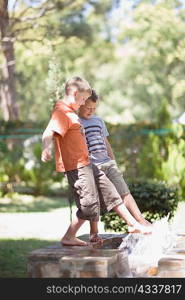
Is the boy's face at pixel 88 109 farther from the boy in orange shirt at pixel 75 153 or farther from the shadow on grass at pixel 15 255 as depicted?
the shadow on grass at pixel 15 255

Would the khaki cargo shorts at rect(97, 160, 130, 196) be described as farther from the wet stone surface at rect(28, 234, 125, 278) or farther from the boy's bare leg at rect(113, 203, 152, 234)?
the wet stone surface at rect(28, 234, 125, 278)

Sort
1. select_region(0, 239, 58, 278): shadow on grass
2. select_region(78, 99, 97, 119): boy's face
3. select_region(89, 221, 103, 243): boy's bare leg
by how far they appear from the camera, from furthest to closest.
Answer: select_region(0, 239, 58, 278): shadow on grass, select_region(78, 99, 97, 119): boy's face, select_region(89, 221, 103, 243): boy's bare leg

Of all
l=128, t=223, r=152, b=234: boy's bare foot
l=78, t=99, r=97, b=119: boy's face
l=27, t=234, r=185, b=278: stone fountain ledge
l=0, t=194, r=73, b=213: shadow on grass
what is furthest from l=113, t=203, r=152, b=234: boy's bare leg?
l=0, t=194, r=73, b=213: shadow on grass

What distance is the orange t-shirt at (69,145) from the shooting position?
4.84m

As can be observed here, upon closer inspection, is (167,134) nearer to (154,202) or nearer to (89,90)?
(154,202)

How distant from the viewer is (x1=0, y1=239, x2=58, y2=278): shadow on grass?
6348 mm

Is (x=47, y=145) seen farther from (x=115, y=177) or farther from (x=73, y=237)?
(x=115, y=177)

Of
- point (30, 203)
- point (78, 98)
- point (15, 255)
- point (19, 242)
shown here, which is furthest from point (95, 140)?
point (30, 203)

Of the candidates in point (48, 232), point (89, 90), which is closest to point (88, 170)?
point (89, 90)

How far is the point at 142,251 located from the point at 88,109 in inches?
51.3

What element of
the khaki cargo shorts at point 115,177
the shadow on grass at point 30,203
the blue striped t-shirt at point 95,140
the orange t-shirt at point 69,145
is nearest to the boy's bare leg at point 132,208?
the khaki cargo shorts at point 115,177

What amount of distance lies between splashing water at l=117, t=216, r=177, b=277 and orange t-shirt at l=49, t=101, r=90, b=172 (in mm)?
743

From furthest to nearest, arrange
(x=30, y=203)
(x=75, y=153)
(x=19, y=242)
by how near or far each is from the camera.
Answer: (x=30, y=203)
(x=19, y=242)
(x=75, y=153)

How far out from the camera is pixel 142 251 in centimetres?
509
